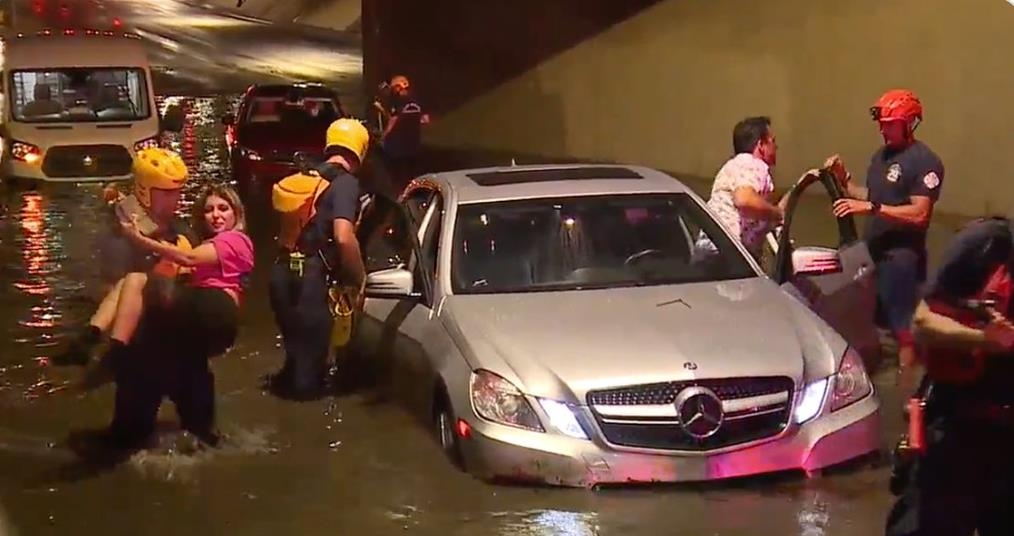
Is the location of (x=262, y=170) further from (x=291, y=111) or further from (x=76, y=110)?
(x=76, y=110)

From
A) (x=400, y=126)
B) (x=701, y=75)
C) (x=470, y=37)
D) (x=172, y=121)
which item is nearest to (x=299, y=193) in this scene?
(x=400, y=126)

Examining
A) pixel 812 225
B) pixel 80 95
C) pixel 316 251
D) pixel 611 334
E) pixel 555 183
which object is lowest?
pixel 812 225

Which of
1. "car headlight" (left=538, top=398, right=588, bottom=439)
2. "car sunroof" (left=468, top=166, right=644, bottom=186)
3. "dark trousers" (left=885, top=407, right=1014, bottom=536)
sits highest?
"car sunroof" (left=468, top=166, right=644, bottom=186)

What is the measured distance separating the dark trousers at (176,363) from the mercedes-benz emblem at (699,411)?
221cm

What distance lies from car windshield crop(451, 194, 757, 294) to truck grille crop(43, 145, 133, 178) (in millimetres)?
11335

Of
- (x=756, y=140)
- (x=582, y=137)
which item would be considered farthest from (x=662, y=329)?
(x=582, y=137)

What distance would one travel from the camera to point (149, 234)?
298 inches

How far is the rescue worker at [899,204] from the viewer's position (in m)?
8.75

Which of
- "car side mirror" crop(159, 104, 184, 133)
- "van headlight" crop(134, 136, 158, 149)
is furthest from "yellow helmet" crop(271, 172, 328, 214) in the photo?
"car side mirror" crop(159, 104, 184, 133)

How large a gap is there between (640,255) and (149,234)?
8.03 feet

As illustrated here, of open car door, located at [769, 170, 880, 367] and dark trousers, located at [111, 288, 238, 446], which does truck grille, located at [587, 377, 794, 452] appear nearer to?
open car door, located at [769, 170, 880, 367]

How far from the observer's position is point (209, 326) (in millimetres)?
7637

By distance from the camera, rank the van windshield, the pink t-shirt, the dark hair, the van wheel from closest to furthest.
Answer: the van wheel → the pink t-shirt → the dark hair → the van windshield

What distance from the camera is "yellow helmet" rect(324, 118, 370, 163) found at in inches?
360
